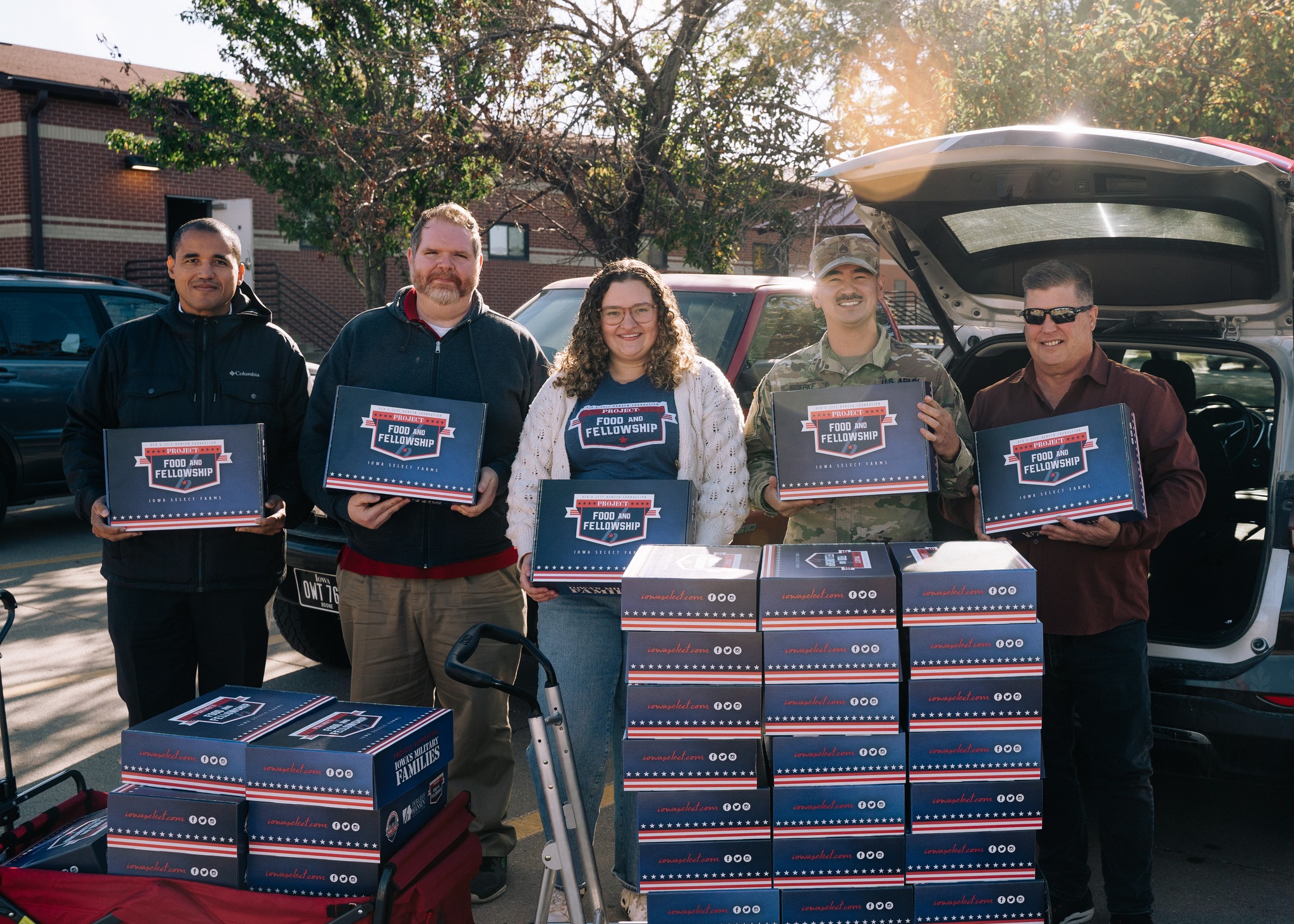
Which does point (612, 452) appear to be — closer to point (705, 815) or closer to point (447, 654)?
point (447, 654)

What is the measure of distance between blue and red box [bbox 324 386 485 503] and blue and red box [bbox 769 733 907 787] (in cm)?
133

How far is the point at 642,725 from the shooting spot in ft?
7.58

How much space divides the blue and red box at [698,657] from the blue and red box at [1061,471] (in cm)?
99

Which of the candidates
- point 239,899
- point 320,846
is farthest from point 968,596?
point 239,899

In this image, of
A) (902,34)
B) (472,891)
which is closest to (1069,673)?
(472,891)

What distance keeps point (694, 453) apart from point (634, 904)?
130cm

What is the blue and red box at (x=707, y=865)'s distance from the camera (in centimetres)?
233

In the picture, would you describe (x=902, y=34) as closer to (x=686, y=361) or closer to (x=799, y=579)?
(x=686, y=361)

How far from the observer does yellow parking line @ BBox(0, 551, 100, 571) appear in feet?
25.7

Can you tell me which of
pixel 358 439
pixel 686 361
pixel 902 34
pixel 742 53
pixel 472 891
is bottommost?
pixel 472 891

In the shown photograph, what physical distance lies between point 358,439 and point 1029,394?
203 centimetres

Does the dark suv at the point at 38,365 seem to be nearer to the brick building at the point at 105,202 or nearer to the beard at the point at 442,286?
the beard at the point at 442,286

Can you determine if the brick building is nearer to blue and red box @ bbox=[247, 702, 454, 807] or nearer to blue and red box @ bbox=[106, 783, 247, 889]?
blue and red box @ bbox=[247, 702, 454, 807]

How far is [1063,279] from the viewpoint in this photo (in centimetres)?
304
